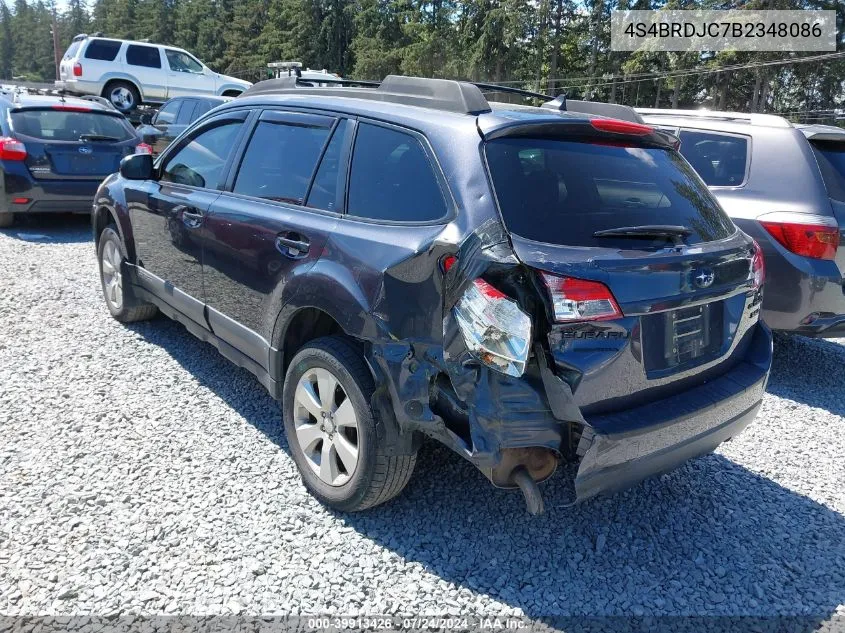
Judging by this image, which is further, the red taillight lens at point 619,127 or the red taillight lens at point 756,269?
the red taillight lens at point 756,269

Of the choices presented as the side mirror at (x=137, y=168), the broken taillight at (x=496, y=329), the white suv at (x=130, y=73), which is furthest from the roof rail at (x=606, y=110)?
the white suv at (x=130, y=73)

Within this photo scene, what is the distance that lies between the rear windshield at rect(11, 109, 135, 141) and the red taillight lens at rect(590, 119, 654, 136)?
7969 mm

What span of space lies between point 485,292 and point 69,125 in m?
8.59

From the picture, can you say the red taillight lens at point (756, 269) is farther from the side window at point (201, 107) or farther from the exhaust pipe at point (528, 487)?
the side window at point (201, 107)

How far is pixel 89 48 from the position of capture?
18406mm

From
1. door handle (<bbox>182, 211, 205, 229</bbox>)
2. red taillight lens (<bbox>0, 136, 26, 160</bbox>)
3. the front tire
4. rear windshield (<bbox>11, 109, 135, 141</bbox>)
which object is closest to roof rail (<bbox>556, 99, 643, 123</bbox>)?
the front tire

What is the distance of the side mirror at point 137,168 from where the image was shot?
4746mm

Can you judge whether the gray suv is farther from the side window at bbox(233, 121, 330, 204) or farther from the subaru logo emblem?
the side window at bbox(233, 121, 330, 204)

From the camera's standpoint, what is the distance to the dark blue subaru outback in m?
2.41

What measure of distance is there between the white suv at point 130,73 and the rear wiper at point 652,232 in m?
19.1

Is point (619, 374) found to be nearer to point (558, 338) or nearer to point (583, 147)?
point (558, 338)

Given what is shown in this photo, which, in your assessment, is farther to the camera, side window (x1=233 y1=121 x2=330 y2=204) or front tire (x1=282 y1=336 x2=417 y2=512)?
side window (x1=233 y1=121 x2=330 y2=204)

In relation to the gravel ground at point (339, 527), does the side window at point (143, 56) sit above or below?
above

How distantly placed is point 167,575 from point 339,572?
2.22ft
